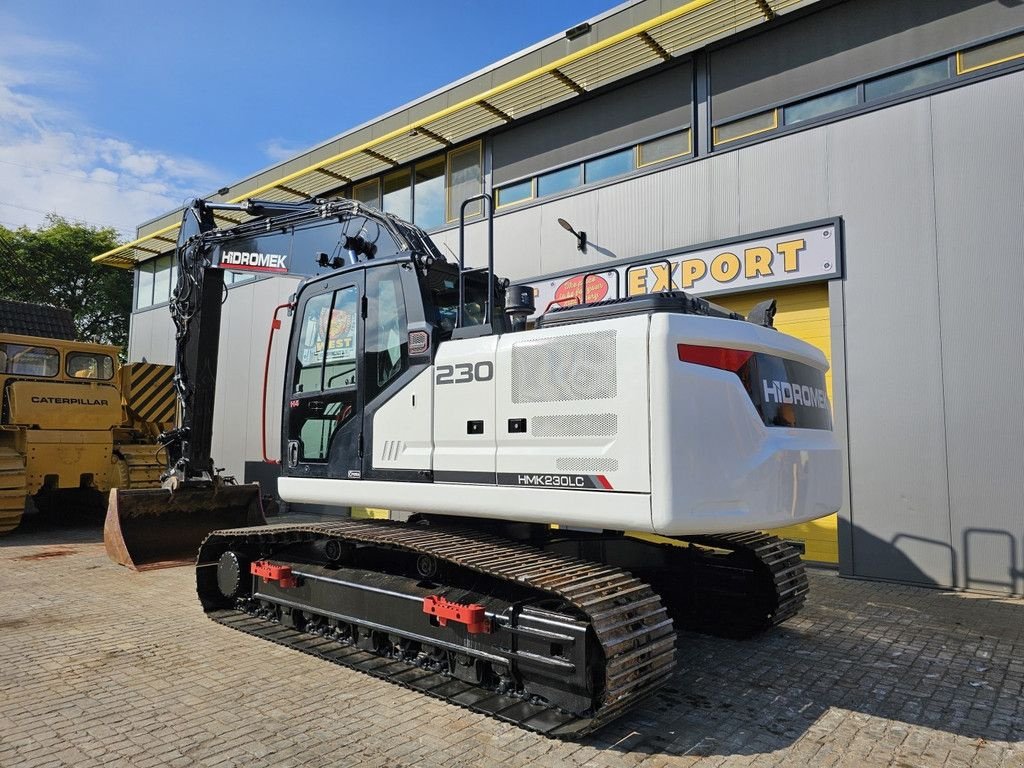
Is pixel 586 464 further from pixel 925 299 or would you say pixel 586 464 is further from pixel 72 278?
pixel 72 278

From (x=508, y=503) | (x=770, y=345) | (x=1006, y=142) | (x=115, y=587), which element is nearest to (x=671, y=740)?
(x=508, y=503)

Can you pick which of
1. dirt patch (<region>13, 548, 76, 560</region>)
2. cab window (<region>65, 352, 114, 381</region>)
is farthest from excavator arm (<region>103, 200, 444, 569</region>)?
cab window (<region>65, 352, 114, 381</region>)

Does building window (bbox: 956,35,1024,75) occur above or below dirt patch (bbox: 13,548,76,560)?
above

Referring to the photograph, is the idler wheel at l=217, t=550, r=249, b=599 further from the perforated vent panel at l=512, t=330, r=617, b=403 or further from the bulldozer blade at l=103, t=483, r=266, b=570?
the perforated vent panel at l=512, t=330, r=617, b=403

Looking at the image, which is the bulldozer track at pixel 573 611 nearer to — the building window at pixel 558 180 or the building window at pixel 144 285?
the building window at pixel 558 180

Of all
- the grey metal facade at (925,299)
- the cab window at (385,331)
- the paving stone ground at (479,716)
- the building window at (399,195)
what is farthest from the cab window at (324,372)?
the building window at (399,195)

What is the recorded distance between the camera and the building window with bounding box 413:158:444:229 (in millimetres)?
12695

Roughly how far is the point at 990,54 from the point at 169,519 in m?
9.93

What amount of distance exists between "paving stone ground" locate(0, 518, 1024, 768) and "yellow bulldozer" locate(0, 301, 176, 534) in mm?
5621

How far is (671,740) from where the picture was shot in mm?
3752

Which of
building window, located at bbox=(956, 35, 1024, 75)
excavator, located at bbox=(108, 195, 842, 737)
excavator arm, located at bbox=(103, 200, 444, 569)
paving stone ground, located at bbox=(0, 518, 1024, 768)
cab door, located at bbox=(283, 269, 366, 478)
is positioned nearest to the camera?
paving stone ground, located at bbox=(0, 518, 1024, 768)

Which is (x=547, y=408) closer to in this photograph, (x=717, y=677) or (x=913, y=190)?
(x=717, y=677)

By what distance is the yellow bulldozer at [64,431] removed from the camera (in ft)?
36.6

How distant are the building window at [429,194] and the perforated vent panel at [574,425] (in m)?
9.01
